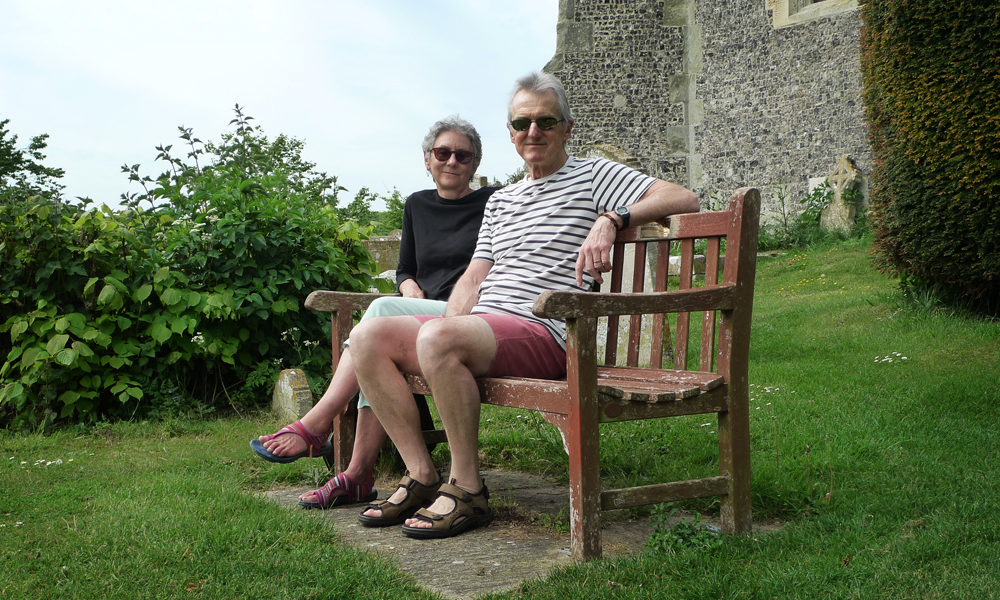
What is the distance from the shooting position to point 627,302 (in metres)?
2.20

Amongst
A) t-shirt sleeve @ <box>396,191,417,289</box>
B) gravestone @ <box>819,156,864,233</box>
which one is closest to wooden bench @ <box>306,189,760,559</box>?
t-shirt sleeve @ <box>396,191,417,289</box>

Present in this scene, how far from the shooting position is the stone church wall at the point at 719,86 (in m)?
14.5

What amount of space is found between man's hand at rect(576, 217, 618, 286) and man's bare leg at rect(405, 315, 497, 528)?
346mm

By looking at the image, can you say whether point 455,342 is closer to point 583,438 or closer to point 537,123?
point 583,438

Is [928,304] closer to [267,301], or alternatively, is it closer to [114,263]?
[267,301]

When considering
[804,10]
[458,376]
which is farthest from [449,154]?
[804,10]

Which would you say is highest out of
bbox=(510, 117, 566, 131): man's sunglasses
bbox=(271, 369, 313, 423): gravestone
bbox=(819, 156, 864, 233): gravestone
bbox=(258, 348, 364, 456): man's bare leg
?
bbox=(819, 156, 864, 233): gravestone

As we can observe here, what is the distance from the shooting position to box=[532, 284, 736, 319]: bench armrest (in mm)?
2072

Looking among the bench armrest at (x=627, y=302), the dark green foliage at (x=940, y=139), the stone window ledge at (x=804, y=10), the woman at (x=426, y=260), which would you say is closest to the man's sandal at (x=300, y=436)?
the woman at (x=426, y=260)

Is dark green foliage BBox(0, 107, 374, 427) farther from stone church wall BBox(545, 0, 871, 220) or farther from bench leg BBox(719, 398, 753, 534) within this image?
stone church wall BBox(545, 0, 871, 220)

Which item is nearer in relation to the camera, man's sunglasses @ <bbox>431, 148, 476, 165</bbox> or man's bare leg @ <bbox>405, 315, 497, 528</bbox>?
man's bare leg @ <bbox>405, 315, 497, 528</bbox>

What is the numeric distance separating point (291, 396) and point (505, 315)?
2287 millimetres

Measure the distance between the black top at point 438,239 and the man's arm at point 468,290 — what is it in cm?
34

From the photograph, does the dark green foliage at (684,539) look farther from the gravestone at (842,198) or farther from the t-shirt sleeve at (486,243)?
the gravestone at (842,198)
